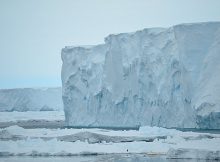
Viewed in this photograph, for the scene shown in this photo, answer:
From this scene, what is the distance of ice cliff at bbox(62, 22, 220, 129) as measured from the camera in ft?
92.1

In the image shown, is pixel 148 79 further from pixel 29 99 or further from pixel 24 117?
pixel 29 99

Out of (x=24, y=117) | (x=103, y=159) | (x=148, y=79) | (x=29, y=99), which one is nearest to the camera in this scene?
(x=103, y=159)

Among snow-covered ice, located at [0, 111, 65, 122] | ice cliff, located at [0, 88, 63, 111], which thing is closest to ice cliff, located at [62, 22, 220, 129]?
snow-covered ice, located at [0, 111, 65, 122]

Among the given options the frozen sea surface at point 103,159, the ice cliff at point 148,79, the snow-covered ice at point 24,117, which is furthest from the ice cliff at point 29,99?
the frozen sea surface at point 103,159

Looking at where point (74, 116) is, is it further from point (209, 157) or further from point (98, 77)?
point (209, 157)

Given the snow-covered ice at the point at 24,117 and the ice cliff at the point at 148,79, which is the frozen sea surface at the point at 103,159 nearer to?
the ice cliff at the point at 148,79

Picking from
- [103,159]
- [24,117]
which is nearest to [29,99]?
[24,117]

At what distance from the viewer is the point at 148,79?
30562 mm

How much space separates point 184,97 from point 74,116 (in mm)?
10029

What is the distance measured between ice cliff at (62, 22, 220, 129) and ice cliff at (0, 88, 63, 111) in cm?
2193

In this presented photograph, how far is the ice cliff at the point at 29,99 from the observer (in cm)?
5653

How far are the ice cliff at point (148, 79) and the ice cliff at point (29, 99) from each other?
21934 mm

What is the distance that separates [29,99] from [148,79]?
29.5 meters

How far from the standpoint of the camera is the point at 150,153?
1529 centimetres
